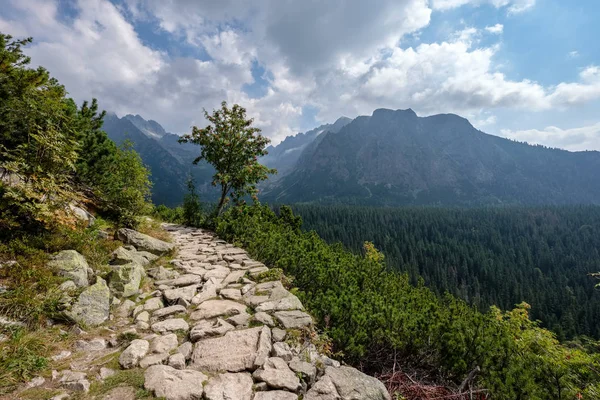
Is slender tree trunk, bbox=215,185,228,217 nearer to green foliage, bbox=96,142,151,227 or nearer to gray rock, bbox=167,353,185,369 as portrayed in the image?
green foliage, bbox=96,142,151,227

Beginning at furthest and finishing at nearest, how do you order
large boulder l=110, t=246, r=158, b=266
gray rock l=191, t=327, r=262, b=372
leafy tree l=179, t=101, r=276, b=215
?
leafy tree l=179, t=101, r=276, b=215 < large boulder l=110, t=246, r=158, b=266 < gray rock l=191, t=327, r=262, b=372

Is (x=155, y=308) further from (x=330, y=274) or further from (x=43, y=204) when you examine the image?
(x=330, y=274)

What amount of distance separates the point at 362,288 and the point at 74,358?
5.37m

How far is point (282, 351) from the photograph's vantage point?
3.58 metres

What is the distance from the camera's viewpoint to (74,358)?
3.40m

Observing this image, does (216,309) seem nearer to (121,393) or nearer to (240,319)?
(240,319)

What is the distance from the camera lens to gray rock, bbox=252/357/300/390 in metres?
2.98

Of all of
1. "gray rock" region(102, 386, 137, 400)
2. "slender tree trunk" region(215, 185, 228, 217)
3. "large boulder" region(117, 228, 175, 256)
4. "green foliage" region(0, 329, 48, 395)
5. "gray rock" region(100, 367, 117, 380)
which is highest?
"slender tree trunk" region(215, 185, 228, 217)

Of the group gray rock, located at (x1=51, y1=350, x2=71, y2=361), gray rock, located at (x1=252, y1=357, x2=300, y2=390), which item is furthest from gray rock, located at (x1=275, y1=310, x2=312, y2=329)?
gray rock, located at (x1=51, y1=350, x2=71, y2=361)

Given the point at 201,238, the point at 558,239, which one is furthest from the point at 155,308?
the point at 558,239

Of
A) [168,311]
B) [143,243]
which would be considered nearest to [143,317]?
[168,311]

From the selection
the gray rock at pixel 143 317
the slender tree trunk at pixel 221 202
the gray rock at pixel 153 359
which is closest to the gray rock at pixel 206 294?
the gray rock at pixel 143 317

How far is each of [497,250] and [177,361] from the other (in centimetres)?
16737

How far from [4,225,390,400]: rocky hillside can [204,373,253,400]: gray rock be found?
0.03ft
